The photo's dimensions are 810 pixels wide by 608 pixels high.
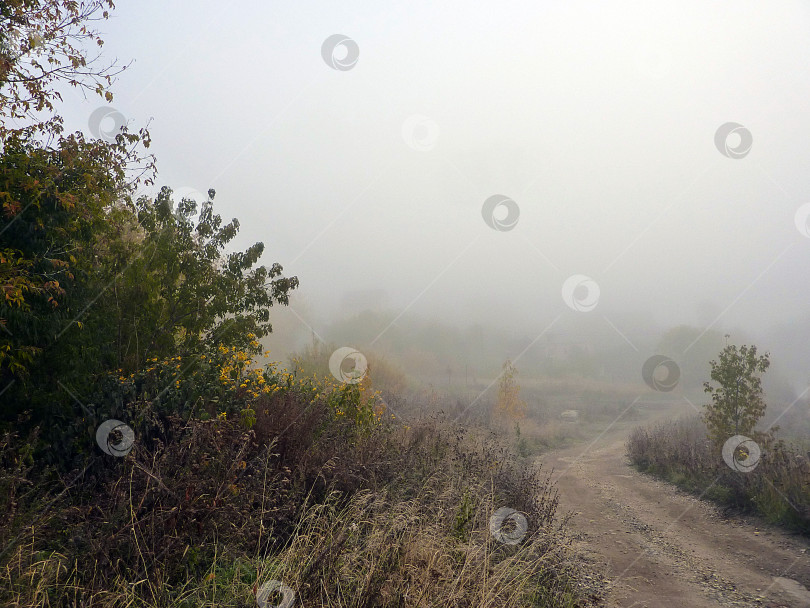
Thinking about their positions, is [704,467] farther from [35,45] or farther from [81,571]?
[35,45]

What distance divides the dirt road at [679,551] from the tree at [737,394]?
2.15 m

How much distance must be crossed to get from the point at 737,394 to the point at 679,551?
619 cm

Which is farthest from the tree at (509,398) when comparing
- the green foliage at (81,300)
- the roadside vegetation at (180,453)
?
the green foliage at (81,300)

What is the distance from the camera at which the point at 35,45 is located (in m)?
7.19

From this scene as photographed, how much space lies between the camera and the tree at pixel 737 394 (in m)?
11.0

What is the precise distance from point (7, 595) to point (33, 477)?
2.63 metres

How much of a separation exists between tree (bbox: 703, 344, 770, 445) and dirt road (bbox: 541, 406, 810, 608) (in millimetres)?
2148

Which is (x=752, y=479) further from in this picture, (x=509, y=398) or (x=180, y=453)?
(x=509, y=398)

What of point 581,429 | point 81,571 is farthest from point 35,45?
point 581,429

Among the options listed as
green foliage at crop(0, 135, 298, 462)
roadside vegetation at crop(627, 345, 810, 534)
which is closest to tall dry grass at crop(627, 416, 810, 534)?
roadside vegetation at crop(627, 345, 810, 534)

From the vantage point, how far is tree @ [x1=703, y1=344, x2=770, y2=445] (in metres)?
→ 11.0

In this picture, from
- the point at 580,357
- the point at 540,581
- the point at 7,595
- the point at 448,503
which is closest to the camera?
the point at 7,595

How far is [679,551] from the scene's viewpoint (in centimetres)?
693

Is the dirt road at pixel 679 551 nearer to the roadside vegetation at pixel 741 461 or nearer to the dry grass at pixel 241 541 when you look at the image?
the roadside vegetation at pixel 741 461
